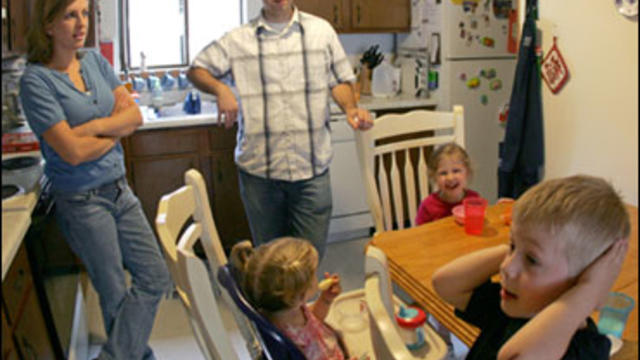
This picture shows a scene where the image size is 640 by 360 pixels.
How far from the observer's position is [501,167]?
1.28 feet

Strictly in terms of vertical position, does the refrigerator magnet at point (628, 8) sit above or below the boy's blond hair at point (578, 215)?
above

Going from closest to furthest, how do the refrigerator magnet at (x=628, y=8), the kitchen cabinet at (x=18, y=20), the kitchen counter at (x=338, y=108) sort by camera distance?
the refrigerator magnet at (x=628, y=8), the kitchen cabinet at (x=18, y=20), the kitchen counter at (x=338, y=108)

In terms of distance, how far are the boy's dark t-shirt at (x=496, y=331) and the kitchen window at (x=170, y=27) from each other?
2.60 m

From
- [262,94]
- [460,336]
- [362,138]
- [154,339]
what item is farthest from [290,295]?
[154,339]

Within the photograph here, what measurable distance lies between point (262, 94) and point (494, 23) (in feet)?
4.14

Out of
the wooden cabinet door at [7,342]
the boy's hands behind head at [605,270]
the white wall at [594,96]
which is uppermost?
the white wall at [594,96]

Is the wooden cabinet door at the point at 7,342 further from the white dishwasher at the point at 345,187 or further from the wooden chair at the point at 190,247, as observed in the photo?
the white dishwasher at the point at 345,187

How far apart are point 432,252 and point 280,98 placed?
78cm

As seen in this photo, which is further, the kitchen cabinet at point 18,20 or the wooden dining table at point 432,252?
the kitchen cabinet at point 18,20

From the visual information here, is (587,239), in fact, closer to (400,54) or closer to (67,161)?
(67,161)

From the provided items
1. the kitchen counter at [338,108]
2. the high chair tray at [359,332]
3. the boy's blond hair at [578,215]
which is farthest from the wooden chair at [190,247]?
the kitchen counter at [338,108]

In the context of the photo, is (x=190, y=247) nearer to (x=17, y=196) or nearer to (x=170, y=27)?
(x=17, y=196)

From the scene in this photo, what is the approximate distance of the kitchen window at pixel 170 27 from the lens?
2.95 m

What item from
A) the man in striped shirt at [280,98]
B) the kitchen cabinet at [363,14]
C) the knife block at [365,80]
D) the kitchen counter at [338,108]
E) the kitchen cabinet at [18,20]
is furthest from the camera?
the knife block at [365,80]
